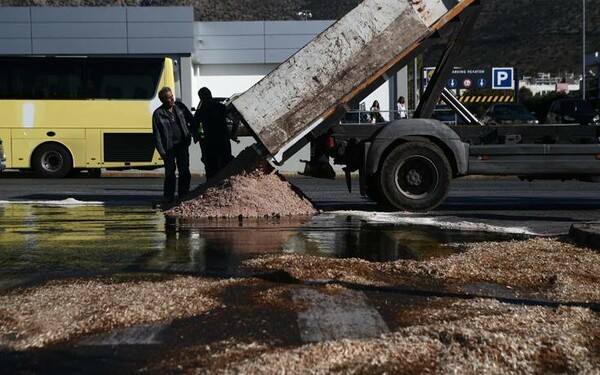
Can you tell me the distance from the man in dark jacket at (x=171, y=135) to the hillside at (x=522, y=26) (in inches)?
2557

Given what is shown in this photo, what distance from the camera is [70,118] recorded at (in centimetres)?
2458

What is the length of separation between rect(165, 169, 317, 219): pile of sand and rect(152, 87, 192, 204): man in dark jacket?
4.75 ft

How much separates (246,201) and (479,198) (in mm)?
5258

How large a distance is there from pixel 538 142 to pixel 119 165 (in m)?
13.7

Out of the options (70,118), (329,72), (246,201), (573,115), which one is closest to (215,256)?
(246,201)

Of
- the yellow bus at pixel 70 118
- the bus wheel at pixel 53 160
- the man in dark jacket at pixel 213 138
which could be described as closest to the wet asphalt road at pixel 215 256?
the man in dark jacket at pixel 213 138

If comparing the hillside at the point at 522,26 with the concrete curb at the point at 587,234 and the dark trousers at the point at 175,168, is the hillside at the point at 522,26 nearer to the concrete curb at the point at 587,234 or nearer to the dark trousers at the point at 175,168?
the dark trousers at the point at 175,168

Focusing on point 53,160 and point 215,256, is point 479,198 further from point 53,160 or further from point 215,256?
point 53,160

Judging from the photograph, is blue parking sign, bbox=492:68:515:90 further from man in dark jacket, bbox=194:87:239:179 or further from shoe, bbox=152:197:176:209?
shoe, bbox=152:197:176:209

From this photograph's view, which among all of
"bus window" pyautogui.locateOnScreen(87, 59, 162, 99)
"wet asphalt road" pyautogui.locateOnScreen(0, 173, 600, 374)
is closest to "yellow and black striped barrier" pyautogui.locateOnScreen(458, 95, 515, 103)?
"bus window" pyautogui.locateOnScreen(87, 59, 162, 99)

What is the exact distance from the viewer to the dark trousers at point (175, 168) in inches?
535

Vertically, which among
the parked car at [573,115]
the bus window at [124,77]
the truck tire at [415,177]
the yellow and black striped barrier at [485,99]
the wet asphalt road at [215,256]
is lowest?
the wet asphalt road at [215,256]

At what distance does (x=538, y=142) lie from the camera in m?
13.6

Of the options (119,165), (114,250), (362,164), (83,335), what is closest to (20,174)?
(119,165)
